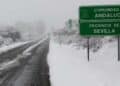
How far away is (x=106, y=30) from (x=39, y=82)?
6.60 m

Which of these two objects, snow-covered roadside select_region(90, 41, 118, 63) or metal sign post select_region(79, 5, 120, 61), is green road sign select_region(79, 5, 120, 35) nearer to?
metal sign post select_region(79, 5, 120, 61)

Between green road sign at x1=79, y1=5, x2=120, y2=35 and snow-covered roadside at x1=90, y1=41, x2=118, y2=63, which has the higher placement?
green road sign at x1=79, y1=5, x2=120, y2=35

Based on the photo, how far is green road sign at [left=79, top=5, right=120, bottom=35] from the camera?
54.9 ft

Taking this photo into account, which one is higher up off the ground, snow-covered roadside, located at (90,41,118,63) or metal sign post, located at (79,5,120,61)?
metal sign post, located at (79,5,120,61)

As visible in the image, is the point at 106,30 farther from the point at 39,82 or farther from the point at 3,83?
the point at 3,83

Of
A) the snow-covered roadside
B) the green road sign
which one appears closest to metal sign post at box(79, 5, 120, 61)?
the green road sign

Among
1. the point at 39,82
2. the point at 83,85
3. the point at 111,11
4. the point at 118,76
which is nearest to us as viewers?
the point at 83,85

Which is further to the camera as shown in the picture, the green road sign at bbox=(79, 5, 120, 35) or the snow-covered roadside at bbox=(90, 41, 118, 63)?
the snow-covered roadside at bbox=(90, 41, 118, 63)

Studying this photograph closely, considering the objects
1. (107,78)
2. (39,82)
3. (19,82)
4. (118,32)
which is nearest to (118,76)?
(107,78)

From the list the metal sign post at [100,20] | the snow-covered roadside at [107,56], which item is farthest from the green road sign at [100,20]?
the snow-covered roadside at [107,56]

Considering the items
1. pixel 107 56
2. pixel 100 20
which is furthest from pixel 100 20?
pixel 107 56

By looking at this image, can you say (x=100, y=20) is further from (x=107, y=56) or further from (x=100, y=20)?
(x=107, y=56)

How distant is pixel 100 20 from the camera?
56.2 feet

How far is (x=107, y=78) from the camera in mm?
11219
